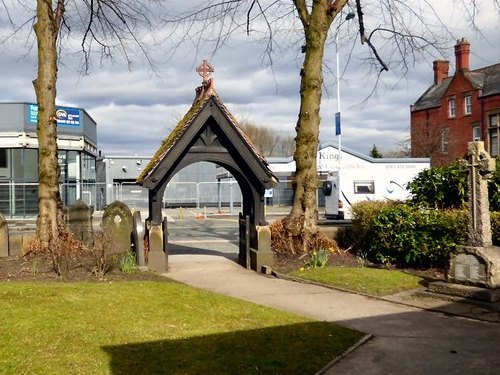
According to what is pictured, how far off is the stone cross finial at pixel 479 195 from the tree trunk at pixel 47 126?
29.6 ft

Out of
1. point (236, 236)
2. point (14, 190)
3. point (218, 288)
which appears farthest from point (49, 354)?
point (14, 190)

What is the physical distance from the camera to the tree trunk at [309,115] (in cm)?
1387

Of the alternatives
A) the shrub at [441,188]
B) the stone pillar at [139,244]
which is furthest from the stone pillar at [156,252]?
the shrub at [441,188]

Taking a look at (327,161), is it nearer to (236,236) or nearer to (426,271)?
(236,236)

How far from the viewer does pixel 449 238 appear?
38.2ft

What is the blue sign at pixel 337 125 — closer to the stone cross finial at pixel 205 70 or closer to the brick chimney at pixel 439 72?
the stone cross finial at pixel 205 70

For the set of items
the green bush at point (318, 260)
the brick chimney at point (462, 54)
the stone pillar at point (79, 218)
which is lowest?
the green bush at point (318, 260)

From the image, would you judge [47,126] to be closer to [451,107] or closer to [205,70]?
[205,70]

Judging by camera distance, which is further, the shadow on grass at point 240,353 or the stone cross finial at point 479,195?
the stone cross finial at point 479,195

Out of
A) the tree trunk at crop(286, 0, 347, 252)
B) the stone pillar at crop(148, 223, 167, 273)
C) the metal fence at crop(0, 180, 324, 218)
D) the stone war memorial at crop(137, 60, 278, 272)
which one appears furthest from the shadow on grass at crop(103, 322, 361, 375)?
the metal fence at crop(0, 180, 324, 218)

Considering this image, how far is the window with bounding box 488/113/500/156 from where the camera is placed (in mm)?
42412

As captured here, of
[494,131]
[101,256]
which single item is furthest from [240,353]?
[494,131]

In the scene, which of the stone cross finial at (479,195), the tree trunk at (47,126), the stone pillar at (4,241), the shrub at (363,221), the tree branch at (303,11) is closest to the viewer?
the stone cross finial at (479,195)

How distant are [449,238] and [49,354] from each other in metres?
8.54
